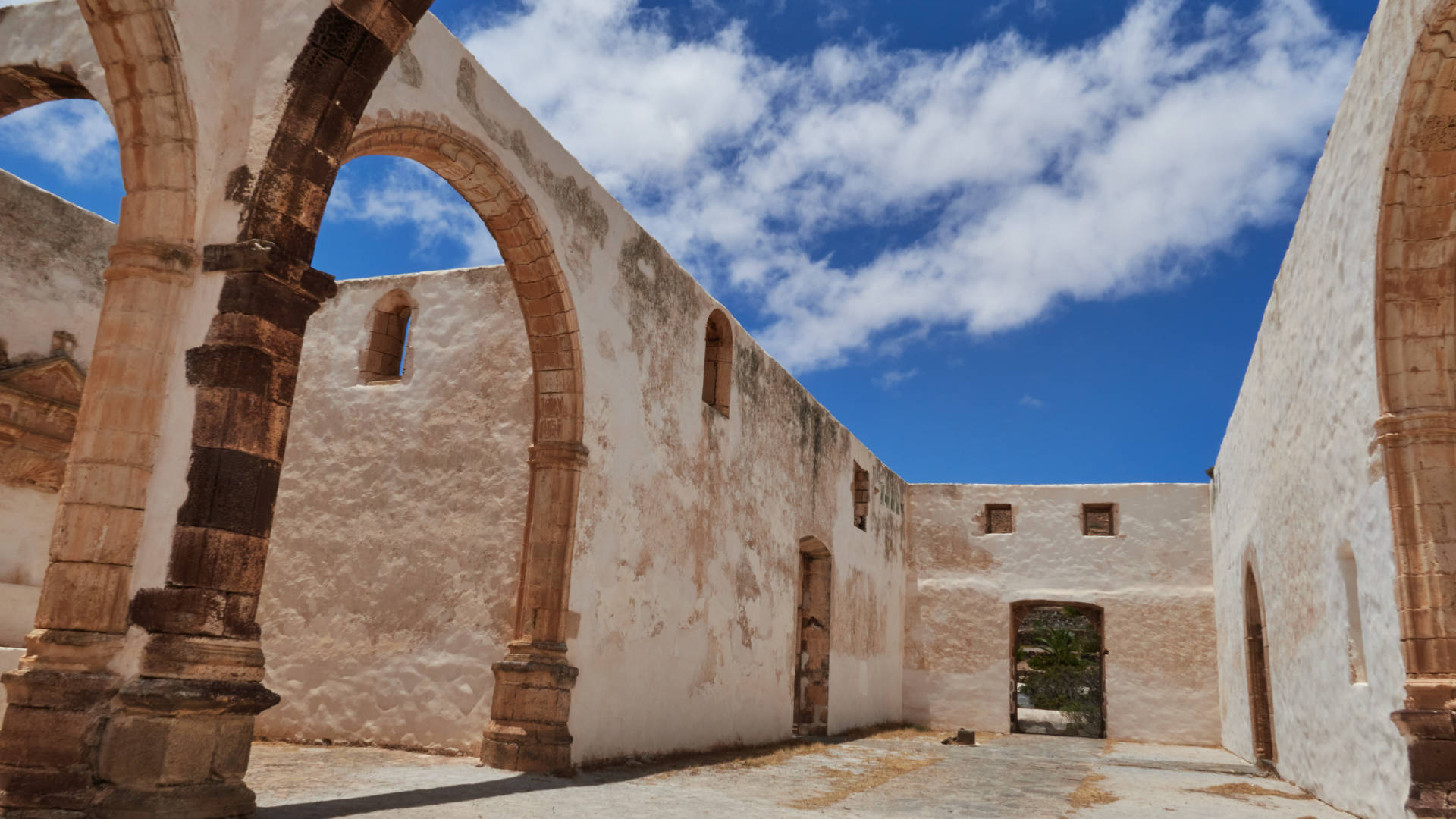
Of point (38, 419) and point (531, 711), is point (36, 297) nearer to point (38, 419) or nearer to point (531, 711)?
point (38, 419)

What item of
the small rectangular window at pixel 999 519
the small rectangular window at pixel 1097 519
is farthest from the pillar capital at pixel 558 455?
the small rectangular window at pixel 1097 519

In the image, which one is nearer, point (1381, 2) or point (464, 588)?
point (1381, 2)

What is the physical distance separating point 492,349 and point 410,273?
125 centimetres

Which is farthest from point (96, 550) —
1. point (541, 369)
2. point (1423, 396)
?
point (1423, 396)

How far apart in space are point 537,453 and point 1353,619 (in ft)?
17.8

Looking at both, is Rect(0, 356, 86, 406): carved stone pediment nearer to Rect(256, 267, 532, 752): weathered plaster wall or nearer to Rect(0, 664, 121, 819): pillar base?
Rect(256, 267, 532, 752): weathered plaster wall

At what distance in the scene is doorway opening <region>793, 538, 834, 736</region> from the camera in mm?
12836

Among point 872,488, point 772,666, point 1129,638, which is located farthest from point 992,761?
point 1129,638

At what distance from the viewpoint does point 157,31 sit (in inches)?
169

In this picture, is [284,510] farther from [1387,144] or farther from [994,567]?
[994,567]

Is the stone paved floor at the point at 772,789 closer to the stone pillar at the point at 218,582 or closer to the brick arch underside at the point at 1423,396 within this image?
the stone pillar at the point at 218,582

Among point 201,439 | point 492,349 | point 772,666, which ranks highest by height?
point 492,349

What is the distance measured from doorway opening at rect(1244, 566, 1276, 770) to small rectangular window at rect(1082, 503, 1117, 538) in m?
5.39

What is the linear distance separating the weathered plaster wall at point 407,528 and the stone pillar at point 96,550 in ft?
12.1
